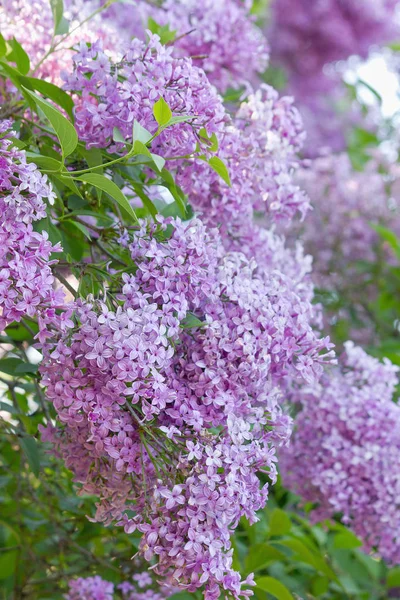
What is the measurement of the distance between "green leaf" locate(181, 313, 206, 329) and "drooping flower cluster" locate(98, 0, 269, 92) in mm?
599

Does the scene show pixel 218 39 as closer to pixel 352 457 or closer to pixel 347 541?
pixel 352 457

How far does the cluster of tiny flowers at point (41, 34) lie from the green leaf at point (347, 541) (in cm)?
82

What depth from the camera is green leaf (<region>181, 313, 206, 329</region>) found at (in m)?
0.79

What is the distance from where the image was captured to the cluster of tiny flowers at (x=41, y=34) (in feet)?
3.46

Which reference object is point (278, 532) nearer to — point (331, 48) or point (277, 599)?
point (277, 599)

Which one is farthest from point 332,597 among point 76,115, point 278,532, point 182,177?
point 76,115

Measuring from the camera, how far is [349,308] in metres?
2.11

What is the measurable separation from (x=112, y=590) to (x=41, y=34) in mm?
757

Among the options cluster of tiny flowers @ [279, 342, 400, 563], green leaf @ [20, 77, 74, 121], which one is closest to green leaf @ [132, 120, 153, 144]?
green leaf @ [20, 77, 74, 121]

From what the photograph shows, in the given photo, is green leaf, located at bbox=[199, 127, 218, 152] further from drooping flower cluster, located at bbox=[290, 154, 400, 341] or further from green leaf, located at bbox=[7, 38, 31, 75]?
drooping flower cluster, located at bbox=[290, 154, 400, 341]

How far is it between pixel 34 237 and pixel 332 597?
1.06 m

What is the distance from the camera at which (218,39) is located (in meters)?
1.31

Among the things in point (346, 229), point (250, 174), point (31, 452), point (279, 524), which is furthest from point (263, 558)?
point (346, 229)

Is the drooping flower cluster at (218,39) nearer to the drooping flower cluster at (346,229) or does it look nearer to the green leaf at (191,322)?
the green leaf at (191,322)
